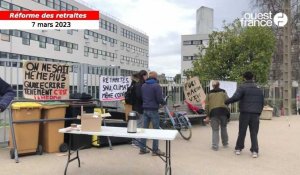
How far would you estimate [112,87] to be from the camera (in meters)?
11.5

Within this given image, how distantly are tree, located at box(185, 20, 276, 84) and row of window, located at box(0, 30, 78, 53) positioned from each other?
2735cm

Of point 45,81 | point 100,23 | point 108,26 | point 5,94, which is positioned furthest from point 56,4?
point 5,94

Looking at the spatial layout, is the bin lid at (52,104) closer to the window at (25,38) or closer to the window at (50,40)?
the window at (25,38)

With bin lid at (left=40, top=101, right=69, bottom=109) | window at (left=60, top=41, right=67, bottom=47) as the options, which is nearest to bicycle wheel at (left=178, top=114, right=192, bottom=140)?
bin lid at (left=40, top=101, right=69, bottom=109)

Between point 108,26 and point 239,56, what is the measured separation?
56108 millimetres

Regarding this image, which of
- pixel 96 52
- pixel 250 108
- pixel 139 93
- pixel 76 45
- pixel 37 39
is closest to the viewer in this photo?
pixel 250 108

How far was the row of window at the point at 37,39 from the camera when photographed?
46.8 m

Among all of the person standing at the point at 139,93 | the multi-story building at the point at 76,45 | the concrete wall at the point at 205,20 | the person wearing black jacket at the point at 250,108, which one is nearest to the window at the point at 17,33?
the multi-story building at the point at 76,45

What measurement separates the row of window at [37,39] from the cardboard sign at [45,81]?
3793cm

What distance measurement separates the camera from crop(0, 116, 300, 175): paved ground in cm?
759

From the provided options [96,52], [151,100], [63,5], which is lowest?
[151,100]

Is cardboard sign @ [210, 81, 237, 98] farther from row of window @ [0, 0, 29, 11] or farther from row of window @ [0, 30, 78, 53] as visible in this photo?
row of window @ [0, 0, 29, 11]

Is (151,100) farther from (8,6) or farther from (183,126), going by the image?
(8,6)

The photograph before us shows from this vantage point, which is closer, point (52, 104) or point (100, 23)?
point (52, 104)
